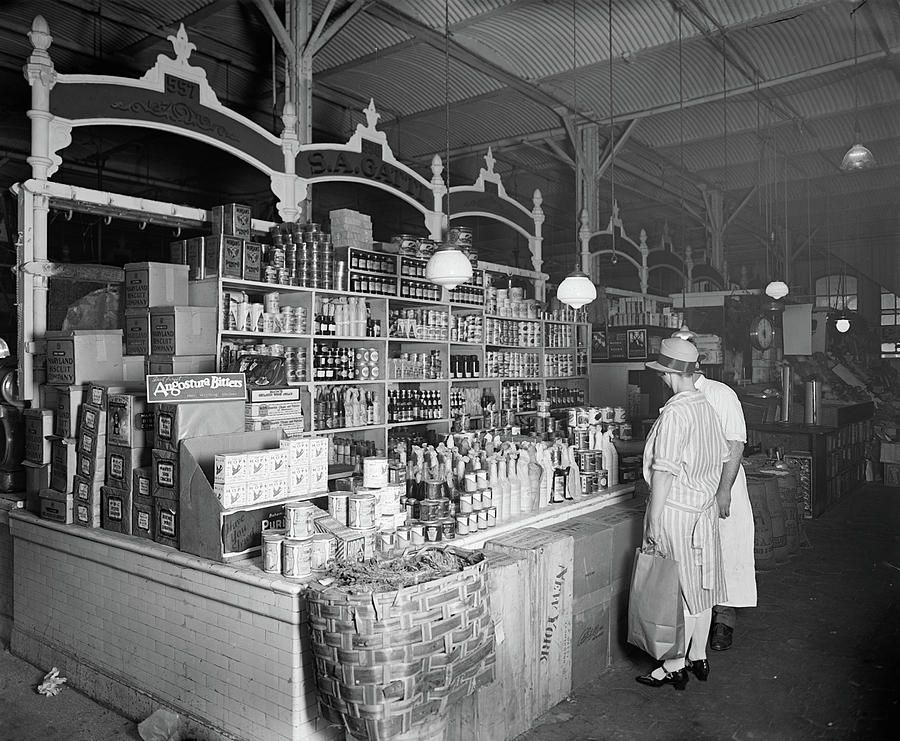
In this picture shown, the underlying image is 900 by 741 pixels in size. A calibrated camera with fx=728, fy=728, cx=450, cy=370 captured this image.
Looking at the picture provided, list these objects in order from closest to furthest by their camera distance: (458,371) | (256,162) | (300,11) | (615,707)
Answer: (615,707), (256,162), (300,11), (458,371)

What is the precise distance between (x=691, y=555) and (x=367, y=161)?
15.3 ft

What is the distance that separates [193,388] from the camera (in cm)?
369

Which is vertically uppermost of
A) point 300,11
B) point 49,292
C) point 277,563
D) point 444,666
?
point 300,11

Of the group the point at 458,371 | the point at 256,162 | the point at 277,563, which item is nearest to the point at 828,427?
the point at 458,371

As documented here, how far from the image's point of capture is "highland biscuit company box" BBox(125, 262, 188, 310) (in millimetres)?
4902

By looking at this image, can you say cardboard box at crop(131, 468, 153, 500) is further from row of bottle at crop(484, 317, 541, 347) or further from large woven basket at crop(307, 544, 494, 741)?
row of bottle at crop(484, 317, 541, 347)

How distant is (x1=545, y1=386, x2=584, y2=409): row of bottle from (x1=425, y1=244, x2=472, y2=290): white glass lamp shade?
3951 mm

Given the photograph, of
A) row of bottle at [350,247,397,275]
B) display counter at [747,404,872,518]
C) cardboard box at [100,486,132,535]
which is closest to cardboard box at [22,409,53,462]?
cardboard box at [100,486,132,535]

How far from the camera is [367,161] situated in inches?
269

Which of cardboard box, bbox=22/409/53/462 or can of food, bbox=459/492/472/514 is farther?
cardboard box, bbox=22/409/53/462

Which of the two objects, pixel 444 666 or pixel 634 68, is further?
pixel 634 68

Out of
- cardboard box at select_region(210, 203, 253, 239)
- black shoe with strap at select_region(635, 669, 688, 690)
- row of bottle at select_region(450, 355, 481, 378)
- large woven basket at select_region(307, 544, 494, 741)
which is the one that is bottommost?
black shoe with strap at select_region(635, 669, 688, 690)

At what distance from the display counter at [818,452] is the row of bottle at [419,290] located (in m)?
4.11

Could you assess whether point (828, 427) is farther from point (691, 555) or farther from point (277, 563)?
point (277, 563)
